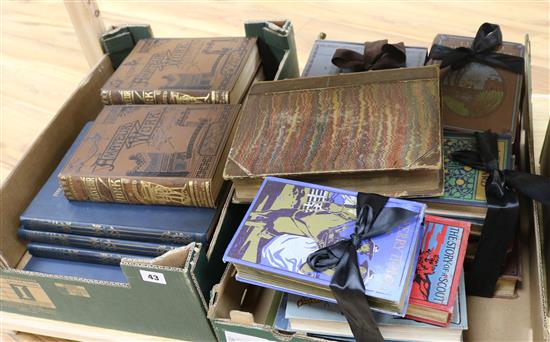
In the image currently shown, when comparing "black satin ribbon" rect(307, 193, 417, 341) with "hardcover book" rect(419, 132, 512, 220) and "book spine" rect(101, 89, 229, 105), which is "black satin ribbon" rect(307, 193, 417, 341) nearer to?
"hardcover book" rect(419, 132, 512, 220)

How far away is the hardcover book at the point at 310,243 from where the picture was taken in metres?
0.68

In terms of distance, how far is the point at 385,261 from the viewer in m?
0.69

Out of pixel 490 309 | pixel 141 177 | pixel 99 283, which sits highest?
pixel 141 177

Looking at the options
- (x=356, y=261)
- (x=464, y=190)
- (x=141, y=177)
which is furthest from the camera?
(x=141, y=177)

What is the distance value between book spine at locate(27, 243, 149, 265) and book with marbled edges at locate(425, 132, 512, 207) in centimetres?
47

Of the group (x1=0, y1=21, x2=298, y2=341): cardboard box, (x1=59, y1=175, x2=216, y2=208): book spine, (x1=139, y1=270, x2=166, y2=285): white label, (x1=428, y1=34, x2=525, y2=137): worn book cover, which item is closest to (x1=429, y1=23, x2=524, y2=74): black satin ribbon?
(x1=428, y1=34, x2=525, y2=137): worn book cover

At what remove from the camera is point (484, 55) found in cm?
97

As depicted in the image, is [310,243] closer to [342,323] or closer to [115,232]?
[342,323]

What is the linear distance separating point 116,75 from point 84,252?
0.35m

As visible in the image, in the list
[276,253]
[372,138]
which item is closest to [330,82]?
[372,138]

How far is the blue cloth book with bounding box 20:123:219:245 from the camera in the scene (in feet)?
2.92

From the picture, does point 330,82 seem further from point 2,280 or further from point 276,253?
point 2,280

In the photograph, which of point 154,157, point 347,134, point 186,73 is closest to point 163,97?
point 186,73

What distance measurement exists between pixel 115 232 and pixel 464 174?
1.70 ft
